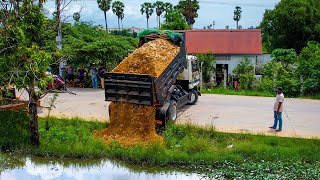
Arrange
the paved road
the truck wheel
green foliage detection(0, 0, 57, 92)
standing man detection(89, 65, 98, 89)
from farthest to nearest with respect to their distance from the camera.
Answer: standing man detection(89, 65, 98, 89) < the truck wheel < the paved road < green foliage detection(0, 0, 57, 92)

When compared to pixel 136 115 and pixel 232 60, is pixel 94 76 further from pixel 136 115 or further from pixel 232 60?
pixel 136 115

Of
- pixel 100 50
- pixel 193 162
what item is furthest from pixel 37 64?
pixel 100 50

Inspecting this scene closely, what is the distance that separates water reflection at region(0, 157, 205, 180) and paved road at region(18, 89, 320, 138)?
3594mm

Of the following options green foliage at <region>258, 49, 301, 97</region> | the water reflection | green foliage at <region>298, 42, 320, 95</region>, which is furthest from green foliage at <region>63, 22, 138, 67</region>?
the water reflection

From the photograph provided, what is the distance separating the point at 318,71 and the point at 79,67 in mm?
12399

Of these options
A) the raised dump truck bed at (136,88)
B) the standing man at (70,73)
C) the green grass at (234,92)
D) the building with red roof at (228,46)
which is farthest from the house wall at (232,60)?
the raised dump truck bed at (136,88)

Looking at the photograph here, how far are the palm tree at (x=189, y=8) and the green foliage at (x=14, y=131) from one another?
4209 cm

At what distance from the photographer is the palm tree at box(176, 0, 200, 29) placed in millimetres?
53000

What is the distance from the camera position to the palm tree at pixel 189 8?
53000 millimetres

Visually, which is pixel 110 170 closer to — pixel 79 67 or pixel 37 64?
pixel 37 64

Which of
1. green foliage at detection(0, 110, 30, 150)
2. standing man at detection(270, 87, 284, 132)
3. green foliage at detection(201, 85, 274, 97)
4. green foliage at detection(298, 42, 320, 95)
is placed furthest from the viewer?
green foliage at detection(201, 85, 274, 97)

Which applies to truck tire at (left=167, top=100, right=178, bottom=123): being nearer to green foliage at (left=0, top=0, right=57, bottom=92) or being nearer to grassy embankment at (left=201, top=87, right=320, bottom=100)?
green foliage at (left=0, top=0, right=57, bottom=92)

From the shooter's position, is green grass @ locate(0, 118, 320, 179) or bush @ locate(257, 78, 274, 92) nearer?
green grass @ locate(0, 118, 320, 179)

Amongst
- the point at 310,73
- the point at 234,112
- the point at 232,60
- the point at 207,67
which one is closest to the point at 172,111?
the point at 234,112
